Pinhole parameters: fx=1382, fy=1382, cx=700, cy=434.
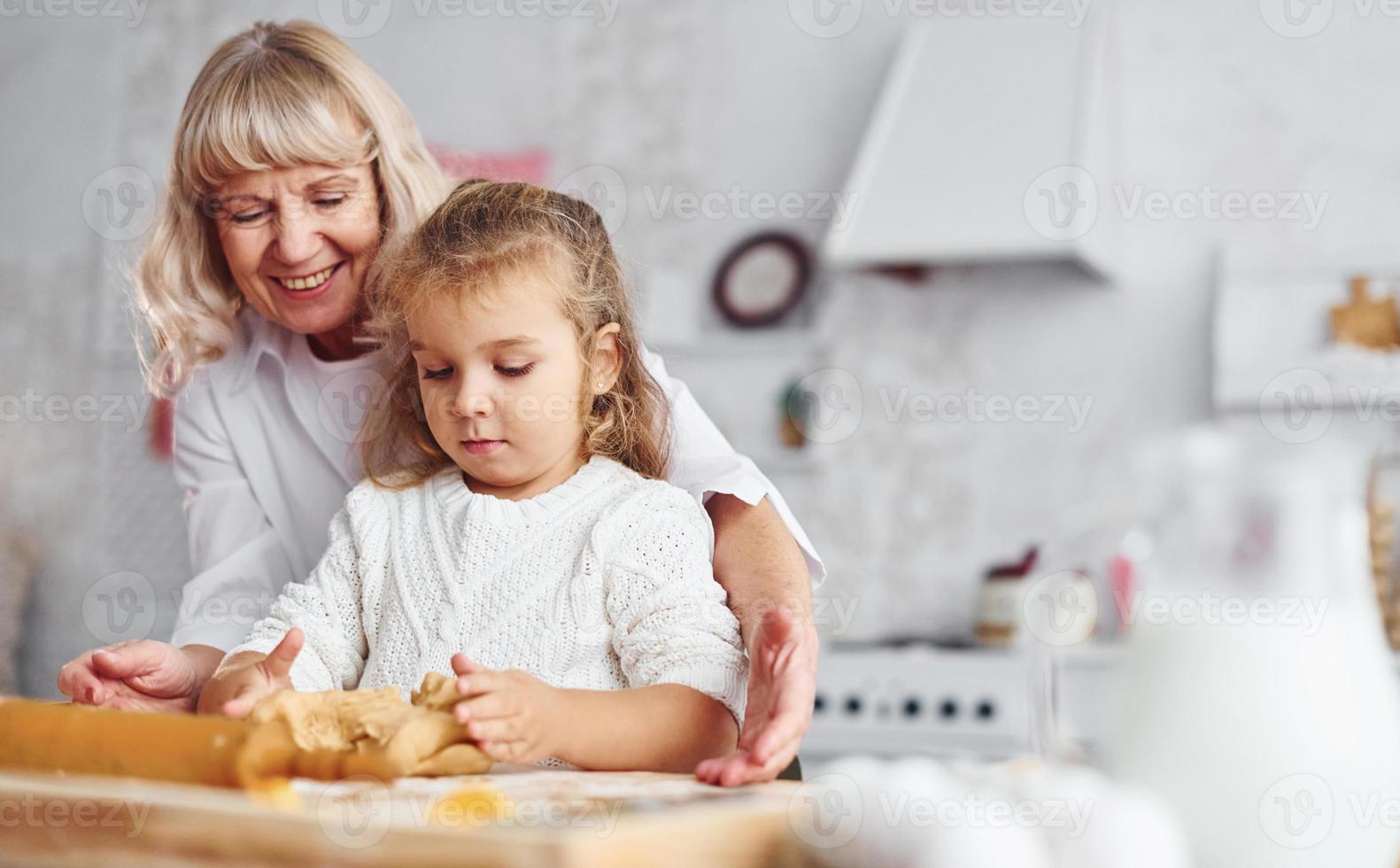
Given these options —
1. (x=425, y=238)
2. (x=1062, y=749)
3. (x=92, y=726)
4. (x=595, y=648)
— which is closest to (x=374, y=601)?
(x=595, y=648)

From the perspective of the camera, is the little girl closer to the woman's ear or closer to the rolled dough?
the woman's ear

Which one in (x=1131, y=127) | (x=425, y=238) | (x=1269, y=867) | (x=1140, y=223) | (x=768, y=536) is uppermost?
(x=1131, y=127)

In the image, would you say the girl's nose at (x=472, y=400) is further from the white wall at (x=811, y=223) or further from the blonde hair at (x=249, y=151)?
the white wall at (x=811, y=223)

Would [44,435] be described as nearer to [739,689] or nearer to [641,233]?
[641,233]

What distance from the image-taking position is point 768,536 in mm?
1192

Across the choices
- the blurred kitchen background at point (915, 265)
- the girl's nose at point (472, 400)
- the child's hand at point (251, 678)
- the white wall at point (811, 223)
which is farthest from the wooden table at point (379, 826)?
the white wall at point (811, 223)

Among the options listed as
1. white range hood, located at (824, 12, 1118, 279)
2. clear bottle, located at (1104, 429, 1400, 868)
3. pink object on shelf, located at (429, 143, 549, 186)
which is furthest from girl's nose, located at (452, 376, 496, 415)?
pink object on shelf, located at (429, 143, 549, 186)

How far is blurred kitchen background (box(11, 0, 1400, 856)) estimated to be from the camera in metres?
2.98

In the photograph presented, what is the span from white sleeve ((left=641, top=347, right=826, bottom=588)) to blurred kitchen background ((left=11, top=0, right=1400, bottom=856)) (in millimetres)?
1541

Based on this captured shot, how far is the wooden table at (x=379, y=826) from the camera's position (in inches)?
19.3

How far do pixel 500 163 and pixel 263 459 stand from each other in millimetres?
2462

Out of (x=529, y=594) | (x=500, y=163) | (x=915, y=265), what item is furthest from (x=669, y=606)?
(x=500, y=163)

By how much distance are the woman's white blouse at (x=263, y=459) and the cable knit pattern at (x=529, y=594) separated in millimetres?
259

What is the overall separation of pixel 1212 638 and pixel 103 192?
431 cm
